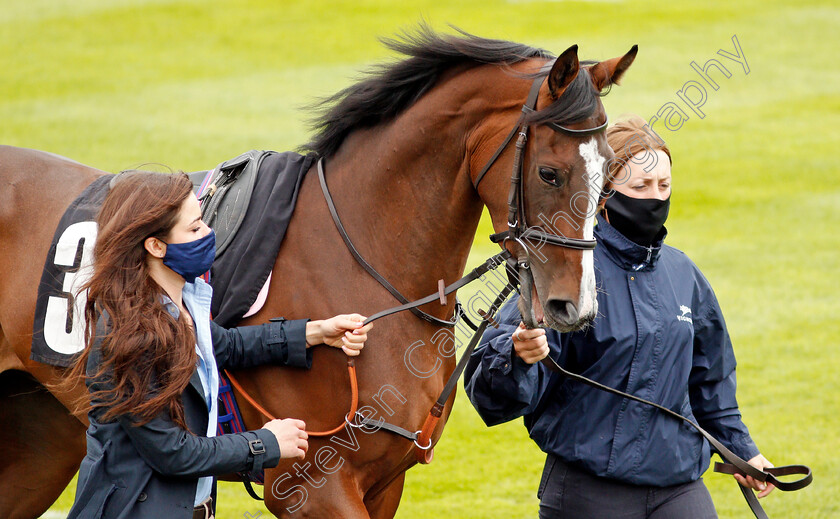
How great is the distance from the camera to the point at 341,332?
2859 millimetres

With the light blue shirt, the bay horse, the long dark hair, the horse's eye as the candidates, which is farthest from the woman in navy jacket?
the long dark hair

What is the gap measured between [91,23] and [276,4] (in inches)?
160

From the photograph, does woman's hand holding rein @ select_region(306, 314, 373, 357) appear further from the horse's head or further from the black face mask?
the black face mask

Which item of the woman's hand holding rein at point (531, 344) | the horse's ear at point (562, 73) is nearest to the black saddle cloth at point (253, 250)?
the woman's hand holding rein at point (531, 344)

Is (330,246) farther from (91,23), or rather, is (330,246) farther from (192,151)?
(91,23)

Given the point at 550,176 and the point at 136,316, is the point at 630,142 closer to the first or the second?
the point at 550,176

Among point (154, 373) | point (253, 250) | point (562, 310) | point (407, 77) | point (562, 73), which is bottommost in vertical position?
point (154, 373)

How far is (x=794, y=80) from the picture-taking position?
15023 mm

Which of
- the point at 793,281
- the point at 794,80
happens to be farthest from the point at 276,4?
the point at 793,281

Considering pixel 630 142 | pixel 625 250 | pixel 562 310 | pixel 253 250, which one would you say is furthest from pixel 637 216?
pixel 253 250

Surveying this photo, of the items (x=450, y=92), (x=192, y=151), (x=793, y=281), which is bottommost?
(x=192, y=151)

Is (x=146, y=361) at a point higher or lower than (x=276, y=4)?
higher

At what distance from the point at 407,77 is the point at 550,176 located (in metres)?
0.66

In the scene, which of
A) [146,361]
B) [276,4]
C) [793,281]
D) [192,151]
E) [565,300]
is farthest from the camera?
[276,4]
